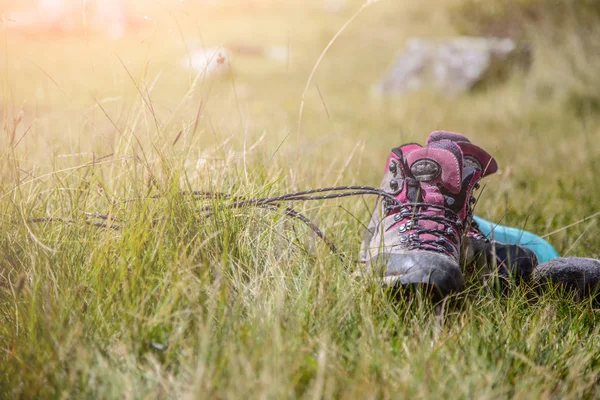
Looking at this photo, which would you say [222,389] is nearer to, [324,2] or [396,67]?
[396,67]

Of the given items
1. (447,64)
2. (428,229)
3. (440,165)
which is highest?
(447,64)

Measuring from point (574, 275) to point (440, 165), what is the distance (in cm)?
48

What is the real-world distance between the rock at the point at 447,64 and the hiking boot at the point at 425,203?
6110mm

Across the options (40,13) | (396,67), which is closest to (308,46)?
(396,67)

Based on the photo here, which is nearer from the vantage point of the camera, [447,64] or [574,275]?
[574,275]

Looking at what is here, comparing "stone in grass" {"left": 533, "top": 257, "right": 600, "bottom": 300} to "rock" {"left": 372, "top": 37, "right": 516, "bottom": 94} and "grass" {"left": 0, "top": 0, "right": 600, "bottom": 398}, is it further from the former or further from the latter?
"rock" {"left": 372, "top": 37, "right": 516, "bottom": 94}

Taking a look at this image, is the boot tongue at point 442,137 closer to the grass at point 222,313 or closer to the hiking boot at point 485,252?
the hiking boot at point 485,252

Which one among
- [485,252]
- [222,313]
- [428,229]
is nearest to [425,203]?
[428,229]

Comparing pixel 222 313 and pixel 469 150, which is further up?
pixel 469 150

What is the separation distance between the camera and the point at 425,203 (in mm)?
1659

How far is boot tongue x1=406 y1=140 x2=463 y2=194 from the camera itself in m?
1.67

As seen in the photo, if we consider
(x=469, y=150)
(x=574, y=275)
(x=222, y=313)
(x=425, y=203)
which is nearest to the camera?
(x=222, y=313)

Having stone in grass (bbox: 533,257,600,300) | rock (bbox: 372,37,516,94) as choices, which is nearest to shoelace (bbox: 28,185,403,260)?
stone in grass (bbox: 533,257,600,300)

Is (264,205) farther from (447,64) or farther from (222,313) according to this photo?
(447,64)
